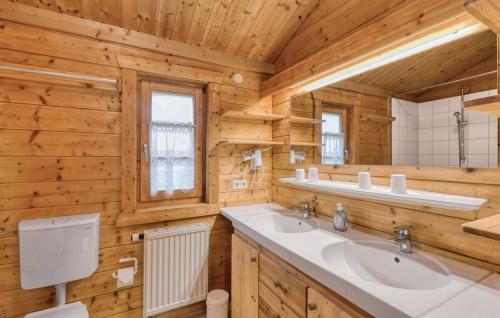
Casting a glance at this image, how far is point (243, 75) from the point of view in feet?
7.20

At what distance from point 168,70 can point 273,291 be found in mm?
1735

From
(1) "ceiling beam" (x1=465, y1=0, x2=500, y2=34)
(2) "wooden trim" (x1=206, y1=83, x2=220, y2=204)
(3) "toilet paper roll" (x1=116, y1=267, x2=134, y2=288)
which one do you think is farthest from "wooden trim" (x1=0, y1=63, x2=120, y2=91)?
(1) "ceiling beam" (x1=465, y1=0, x2=500, y2=34)

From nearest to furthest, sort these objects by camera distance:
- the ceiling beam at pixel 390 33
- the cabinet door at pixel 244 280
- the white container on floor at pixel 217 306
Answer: the ceiling beam at pixel 390 33
the cabinet door at pixel 244 280
the white container on floor at pixel 217 306

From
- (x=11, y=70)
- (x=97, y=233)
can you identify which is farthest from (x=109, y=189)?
(x=11, y=70)

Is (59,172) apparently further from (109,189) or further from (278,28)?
(278,28)

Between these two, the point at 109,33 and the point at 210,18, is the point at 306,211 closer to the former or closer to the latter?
the point at 210,18

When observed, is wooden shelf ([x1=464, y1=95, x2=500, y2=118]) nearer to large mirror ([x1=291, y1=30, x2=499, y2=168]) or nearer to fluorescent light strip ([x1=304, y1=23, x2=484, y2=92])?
large mirror ([x1=291, y1=30, x2=499, y2=168])

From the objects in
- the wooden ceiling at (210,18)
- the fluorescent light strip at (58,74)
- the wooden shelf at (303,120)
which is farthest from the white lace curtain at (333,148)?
the fluorescent light strip at (58,74)

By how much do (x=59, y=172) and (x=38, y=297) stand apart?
0.82 meters

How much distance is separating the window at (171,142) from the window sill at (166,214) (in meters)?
0.12

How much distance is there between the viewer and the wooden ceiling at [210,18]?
1.58 meters

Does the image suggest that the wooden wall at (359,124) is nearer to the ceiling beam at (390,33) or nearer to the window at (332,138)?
the window at (332,138)

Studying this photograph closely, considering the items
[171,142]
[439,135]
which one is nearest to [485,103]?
[439,135]

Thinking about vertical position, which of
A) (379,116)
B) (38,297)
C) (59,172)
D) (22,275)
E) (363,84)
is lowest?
(38,297)
